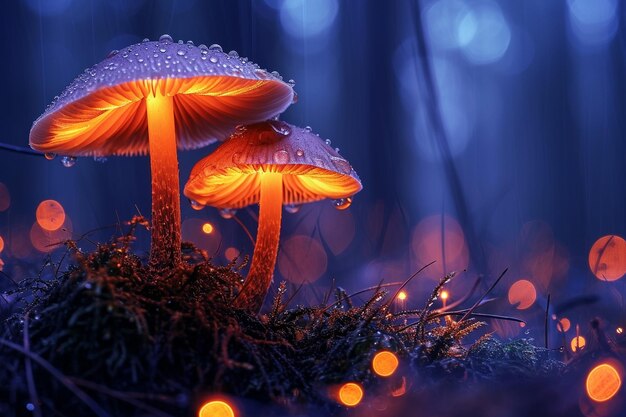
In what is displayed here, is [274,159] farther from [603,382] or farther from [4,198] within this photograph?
[4,198]

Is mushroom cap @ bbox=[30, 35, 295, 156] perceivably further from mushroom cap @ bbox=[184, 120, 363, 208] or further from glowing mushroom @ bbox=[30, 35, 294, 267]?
mushroom cap @ bbox=[184, 120, 363, 208]

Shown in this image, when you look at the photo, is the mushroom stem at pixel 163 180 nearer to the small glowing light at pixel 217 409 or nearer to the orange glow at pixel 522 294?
the small glowing light at pixel 217 409

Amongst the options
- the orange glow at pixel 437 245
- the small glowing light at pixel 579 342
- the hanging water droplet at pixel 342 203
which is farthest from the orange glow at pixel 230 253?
the small glowing light at pixel 579 342

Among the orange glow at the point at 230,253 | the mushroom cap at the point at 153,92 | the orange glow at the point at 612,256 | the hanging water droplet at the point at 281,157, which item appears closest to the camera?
the mushroom cap at the point at 153,92

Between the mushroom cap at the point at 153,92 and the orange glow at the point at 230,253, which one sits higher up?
the mushroom cap at the point at 153,92

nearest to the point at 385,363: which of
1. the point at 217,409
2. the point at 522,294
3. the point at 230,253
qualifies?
the point at 217,409

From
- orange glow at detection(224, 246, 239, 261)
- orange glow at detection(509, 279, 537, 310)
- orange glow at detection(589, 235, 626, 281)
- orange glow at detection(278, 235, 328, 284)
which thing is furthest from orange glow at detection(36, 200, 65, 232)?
orange glow at detection(589, 235, 626, 281)
